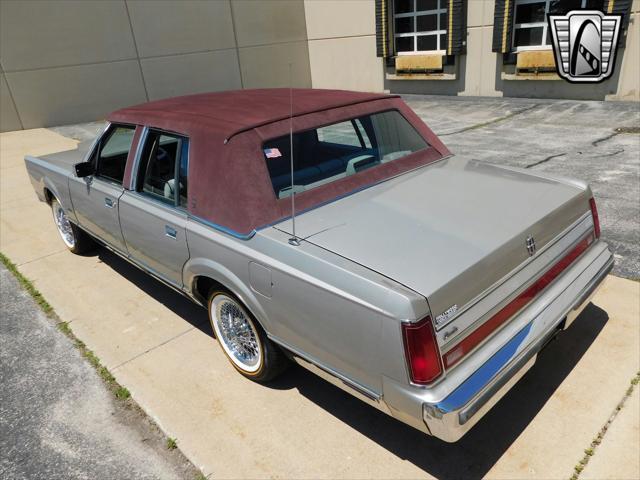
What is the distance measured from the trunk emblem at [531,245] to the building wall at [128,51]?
14139mm

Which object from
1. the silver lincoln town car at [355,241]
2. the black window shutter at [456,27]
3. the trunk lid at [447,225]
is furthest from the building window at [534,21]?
the trunk lid at [447,225]

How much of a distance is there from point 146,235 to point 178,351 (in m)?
0.92

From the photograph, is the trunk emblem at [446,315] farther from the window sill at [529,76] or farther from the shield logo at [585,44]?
the window sill at [529,76]

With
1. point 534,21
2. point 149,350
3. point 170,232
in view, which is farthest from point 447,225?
point 534,21

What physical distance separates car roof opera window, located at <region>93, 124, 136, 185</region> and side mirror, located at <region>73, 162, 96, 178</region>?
7 cm

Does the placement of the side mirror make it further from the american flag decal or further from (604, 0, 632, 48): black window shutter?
(604, 0, 632, 48): black window shutter

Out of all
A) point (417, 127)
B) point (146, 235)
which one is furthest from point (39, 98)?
point (417, 127)

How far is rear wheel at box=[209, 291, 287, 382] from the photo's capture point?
3021mm

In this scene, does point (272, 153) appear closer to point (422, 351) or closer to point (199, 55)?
point (422, 351)

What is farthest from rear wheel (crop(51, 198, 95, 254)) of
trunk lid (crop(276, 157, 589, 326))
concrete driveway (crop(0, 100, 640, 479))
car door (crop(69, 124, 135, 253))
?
trunk lid (crop(276, 157, 589, 326))

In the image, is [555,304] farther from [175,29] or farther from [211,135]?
[175,29]

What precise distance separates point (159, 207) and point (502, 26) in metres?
11.7

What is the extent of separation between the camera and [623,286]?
13.1 ft

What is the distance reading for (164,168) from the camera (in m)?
3.57
